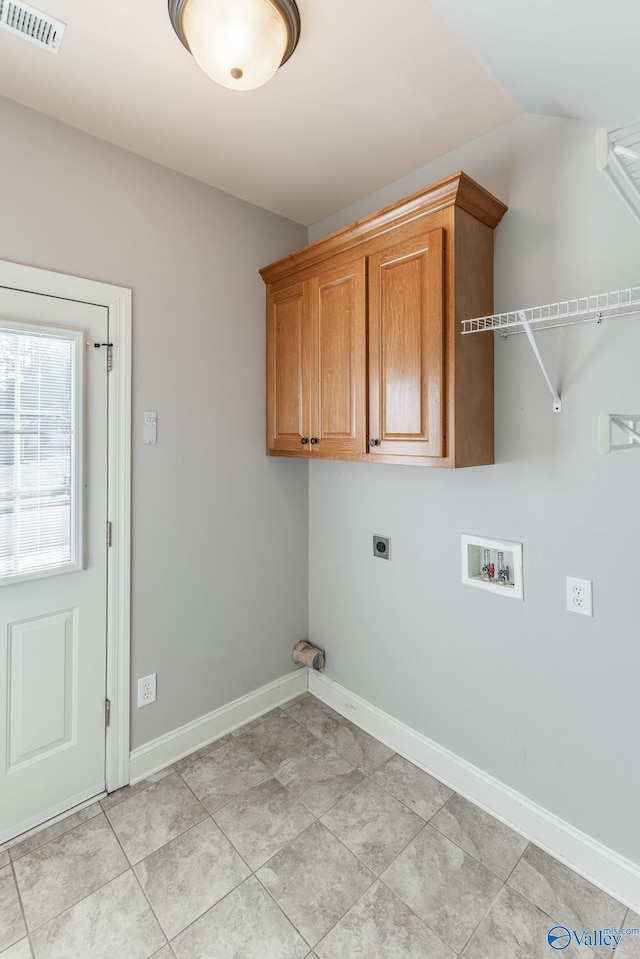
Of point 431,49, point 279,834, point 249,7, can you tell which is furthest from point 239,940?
point 431,49

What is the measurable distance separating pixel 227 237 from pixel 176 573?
64.9 inches

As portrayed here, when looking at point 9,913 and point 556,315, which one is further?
point 556,315

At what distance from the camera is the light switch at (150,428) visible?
79.5 inches

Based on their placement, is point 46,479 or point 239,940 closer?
point 239,940

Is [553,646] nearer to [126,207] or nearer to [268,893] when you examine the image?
[268,893]

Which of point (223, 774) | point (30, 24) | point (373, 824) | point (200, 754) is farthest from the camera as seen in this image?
point (200, 754)

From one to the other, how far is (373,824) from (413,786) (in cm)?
28

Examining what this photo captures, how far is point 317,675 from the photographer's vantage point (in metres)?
2.67

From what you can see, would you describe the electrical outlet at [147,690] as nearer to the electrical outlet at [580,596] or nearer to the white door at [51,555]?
the white door at [51,555]

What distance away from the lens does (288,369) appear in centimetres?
230

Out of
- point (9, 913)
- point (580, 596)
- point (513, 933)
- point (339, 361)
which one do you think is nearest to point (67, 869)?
point (9, 913)

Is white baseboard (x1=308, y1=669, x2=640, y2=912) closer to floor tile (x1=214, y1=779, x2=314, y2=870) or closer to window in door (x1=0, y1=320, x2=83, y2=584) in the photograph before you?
floor tile (x1=214, y1=779, x2=314, y2=870)

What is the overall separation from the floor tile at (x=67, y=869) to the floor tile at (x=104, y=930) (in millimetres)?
47

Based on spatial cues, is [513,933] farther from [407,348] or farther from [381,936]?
[407,348]
